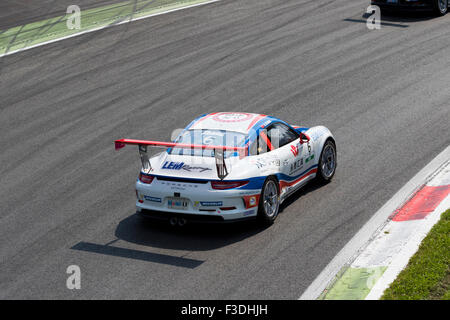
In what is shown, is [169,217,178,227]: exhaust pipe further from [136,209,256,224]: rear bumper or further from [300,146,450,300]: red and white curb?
[300,146,450,300]: red and white curb

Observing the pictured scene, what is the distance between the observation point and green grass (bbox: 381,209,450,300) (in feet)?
23.2

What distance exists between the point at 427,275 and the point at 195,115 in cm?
875

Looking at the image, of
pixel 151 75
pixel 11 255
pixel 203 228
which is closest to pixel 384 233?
pixel 203 228

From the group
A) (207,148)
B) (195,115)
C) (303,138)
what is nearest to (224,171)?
(207,148)

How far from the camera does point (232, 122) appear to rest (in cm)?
1038

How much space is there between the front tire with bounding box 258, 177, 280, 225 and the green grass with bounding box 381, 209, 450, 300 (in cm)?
223

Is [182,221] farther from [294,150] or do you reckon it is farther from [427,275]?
[427,275]

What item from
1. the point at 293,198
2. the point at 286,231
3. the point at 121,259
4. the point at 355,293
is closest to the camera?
the point at 355,293

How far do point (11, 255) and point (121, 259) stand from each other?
158 centimetres

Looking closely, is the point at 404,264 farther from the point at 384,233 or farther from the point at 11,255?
the point at 11,255

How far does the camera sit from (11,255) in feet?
29.6

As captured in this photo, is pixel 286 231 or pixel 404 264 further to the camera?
pixel 286 231

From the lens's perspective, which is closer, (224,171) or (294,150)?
(224,171)

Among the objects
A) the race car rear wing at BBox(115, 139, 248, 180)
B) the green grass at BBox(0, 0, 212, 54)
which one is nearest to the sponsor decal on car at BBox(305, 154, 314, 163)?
→ the race car rear wing at BBox(115, 139, 248, 180)
